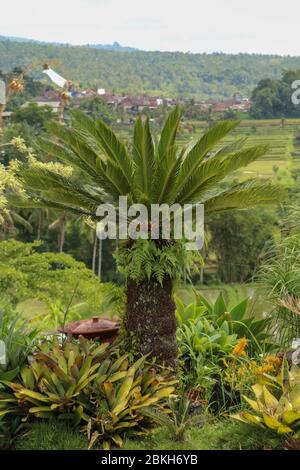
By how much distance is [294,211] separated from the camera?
23.3ft

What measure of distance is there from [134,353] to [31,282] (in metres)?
8.61

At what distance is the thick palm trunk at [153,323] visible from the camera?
575cm

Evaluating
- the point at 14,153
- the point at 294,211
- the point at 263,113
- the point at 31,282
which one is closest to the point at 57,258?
the point at 31,282

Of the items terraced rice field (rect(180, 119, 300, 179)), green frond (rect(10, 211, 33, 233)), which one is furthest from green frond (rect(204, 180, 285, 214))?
terraced rice field (rect(180, 119, 300, 179))

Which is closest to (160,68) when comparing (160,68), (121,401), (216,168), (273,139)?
(160,68)

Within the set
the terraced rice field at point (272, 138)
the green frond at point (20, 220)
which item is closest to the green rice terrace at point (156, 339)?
the green frond at point (20, 220)

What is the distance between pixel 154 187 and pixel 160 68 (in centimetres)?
12302

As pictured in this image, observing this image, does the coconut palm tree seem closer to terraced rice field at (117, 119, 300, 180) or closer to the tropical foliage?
the tropical foliage

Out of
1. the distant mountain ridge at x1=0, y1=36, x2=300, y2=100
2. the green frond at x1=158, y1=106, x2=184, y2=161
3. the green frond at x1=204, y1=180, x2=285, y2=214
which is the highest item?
the distant mountain ridge at x1=0, y1=36, x2=300, y2=100

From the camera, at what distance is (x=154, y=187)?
5.88 m

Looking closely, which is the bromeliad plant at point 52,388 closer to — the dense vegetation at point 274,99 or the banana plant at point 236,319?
the banana plant at point 236,319

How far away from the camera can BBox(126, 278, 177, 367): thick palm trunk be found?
5.75 m

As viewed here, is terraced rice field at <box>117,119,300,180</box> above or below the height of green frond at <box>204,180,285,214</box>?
above

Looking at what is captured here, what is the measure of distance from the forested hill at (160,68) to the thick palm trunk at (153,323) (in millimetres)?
96899
